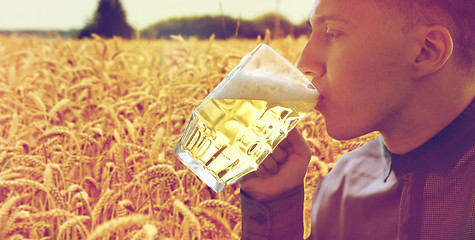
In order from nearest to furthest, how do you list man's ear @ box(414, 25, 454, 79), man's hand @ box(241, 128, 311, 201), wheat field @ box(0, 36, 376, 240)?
man's ear @ box(414, 25, 454, 79) < man's hand @ box(241, 128, 311, 201) < wheat field @ box(0, 36, 376, 240)

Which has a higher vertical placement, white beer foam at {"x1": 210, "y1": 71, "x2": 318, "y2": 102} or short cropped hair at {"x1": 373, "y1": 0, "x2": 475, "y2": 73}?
short cropped hair at {"x1": 373, "y1": 0, "x2": 475, "y2": 73}

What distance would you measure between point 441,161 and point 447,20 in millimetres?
216

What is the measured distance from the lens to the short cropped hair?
1.93 feet

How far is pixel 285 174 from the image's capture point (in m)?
0.77

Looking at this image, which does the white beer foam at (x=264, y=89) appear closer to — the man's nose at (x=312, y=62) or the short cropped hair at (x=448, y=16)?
the man's nose at (x=312, y=62)

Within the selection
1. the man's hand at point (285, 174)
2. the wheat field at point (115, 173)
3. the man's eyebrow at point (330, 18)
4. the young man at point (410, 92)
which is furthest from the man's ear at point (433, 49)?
the wheat field at point (115, 173)

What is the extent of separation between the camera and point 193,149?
68 centimetres

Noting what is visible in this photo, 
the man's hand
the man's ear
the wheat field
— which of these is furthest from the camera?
the wheat field

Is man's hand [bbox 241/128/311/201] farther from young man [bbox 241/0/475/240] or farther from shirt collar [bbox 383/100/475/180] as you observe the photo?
shirt collar [bbox 383/100/475/180]

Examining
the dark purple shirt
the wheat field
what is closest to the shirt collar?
the dark purple shirt

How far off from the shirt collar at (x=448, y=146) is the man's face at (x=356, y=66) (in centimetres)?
7

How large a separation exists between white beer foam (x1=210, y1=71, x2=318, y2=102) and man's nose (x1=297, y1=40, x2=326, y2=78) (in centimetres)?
5

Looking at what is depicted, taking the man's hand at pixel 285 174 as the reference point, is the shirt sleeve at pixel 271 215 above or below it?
below

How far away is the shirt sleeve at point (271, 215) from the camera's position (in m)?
0.78
